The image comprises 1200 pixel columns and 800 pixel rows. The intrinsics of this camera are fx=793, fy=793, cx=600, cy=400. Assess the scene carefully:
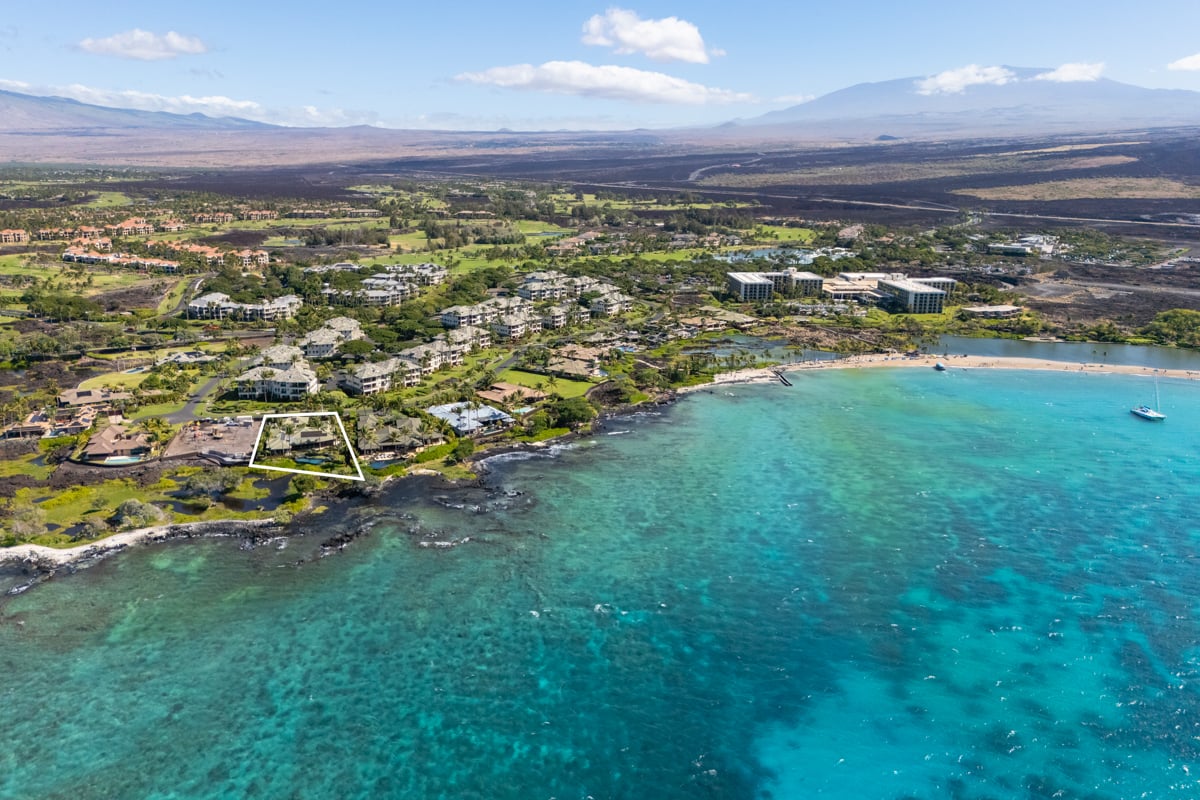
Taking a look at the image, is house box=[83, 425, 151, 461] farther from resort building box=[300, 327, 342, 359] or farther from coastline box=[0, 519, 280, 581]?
resort building box=[300, 327, 342, 359]

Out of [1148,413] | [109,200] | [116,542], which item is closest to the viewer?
[116,542]

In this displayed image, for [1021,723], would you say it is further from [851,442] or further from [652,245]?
[652,245]

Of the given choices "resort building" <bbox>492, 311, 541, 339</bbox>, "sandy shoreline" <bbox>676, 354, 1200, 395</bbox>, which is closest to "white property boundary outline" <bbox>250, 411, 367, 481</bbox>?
"resort building" <bbox>492, 311, 541, 339</bbox>

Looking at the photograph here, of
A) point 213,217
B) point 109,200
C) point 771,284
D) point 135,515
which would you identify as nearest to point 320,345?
point 135,515

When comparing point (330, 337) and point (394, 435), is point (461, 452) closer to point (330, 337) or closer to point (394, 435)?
point (394, 435)

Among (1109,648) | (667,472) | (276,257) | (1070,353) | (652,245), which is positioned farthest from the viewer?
(652,245)

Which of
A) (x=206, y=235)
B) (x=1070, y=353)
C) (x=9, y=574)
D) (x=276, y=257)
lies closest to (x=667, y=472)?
(x=9, y=574)

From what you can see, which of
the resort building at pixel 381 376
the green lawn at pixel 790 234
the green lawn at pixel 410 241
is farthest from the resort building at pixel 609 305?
the green lawn at pixel 790 234
